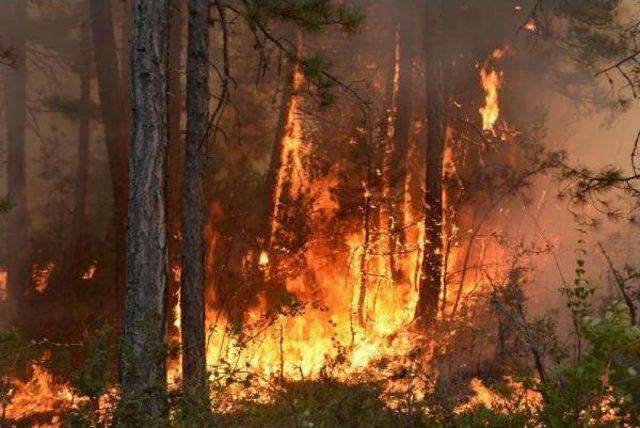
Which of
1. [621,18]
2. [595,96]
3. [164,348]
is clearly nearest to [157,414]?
[164,348]

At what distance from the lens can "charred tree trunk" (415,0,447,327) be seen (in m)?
10.9

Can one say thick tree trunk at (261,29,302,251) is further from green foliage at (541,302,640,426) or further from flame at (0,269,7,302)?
green foliage at (541,302,640,426)

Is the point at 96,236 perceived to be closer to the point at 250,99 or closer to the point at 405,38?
the point at 250,99

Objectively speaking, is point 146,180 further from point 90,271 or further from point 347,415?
point 90,271

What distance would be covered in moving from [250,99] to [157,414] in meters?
12.6

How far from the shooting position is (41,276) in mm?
14867

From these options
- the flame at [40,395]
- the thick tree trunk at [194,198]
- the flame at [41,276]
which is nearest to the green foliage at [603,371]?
the thick tree trunk at [194,198]

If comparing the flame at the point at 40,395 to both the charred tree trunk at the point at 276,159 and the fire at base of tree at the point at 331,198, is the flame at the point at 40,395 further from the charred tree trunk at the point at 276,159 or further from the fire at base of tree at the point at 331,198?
the charred tree trunk at the point at 276,159

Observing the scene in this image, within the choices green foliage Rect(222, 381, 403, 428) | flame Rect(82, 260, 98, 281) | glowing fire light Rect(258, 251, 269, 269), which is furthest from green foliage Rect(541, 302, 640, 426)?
flame Rect(82, 260, 98, 281)

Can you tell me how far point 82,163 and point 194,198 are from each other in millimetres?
10385

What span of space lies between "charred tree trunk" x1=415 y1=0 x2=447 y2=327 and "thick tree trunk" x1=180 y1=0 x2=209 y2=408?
17.6 feet

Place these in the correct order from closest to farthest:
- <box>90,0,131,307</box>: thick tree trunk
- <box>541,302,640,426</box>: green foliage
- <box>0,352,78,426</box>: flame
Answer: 1. <box>541,302,640,426</box>: green foliage
2. <box>90,0,131,307</box>: thick tree trunk
3. <box>0,352,78,426</box>: flame

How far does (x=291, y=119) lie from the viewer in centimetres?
1554

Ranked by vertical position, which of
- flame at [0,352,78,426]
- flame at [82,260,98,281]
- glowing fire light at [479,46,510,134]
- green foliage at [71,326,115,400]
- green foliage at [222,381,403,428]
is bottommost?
flame at [0,352,78,426]
